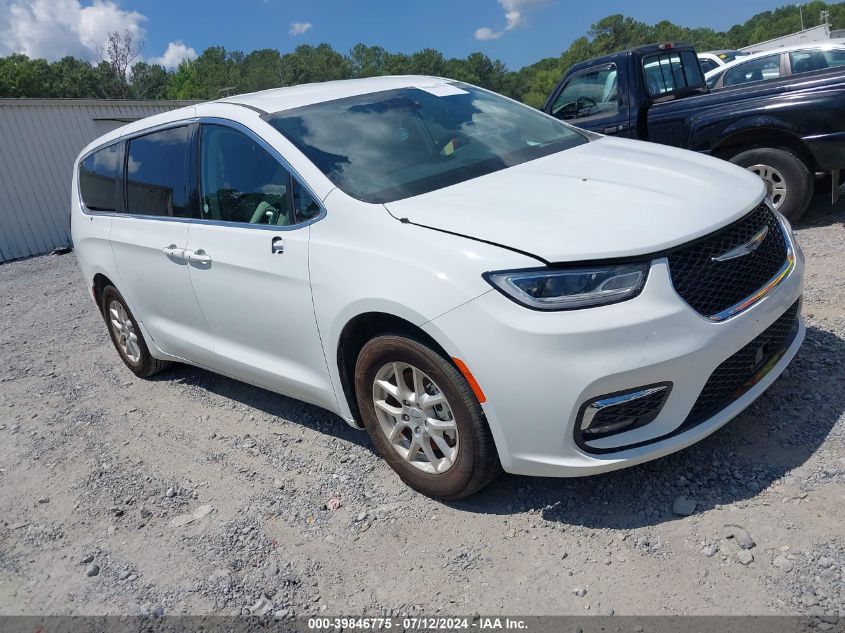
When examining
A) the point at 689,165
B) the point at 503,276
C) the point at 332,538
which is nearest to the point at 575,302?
the point at 503,276

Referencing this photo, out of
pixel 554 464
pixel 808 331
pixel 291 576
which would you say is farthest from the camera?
pixel 808 331

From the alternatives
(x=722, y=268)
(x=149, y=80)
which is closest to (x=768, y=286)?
(x=722, y=268)

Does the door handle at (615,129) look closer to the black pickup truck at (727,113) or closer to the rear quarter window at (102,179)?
the black pickup truck at (727,113)

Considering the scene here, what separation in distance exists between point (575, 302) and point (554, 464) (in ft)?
2.07

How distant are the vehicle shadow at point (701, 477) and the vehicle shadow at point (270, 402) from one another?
3.41ft

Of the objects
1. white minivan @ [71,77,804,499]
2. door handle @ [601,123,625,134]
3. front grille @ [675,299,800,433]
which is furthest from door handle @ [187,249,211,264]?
door handle @ [601,123,625,134]

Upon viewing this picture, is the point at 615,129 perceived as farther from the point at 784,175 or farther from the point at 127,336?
the point at 127,336

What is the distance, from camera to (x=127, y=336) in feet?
17.0

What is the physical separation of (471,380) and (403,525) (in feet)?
2.77

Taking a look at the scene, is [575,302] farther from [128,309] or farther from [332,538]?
[128,309]

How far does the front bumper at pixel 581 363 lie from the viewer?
2.39 m

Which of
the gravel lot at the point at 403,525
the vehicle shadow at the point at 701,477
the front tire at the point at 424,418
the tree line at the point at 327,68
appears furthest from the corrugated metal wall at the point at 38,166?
the tree line at the point at 327,68

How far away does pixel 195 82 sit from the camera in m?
82.5

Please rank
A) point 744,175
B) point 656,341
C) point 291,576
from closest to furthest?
point 656,341 → point 291,576 → point 744,175
